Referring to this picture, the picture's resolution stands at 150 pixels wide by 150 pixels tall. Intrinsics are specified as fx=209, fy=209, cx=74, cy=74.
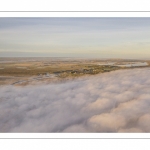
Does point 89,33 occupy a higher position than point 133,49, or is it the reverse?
point 89,33

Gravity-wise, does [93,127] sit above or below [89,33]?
below

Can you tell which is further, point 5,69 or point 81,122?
point 5,69

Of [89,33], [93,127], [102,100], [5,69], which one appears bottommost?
[93,127]
